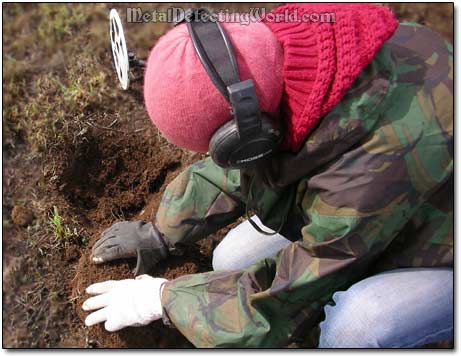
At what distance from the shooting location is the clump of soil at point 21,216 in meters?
2.08

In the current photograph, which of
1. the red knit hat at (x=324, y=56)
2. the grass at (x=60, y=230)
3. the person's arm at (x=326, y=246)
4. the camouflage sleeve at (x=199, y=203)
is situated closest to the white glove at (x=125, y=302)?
the person's arm at (x=326, y=246)

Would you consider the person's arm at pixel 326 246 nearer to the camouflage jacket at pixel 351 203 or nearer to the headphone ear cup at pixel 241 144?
the camouflage jacket at pixel 351 203

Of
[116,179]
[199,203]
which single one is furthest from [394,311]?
[116,179]

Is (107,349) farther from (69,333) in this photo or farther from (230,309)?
(230,309)

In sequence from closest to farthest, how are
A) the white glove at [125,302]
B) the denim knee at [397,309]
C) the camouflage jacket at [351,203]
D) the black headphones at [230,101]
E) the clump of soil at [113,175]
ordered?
the black headphones at [230,101], the camouflage jacket at [351,203], the denim knee at [397,309], the white glove at [125,302], the clump of soil at [113,175]

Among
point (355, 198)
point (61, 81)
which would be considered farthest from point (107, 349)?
point (61, 81)

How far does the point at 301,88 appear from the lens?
102cm

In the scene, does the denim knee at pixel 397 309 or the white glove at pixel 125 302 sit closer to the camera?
the denim knee at pixel 397 309

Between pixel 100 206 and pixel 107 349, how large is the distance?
1.72 ft

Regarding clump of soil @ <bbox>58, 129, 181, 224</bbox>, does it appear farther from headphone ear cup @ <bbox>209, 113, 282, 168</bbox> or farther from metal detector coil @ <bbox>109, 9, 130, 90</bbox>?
headphone ear cup @ <bbox>209, 113, 282, 168</bbox>

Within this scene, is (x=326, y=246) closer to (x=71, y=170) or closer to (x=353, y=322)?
(x=353, y=322)

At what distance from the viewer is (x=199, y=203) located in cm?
163

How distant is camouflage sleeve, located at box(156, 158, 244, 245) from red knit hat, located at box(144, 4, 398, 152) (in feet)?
1.75

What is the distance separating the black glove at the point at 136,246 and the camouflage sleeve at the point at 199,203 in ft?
0.18
